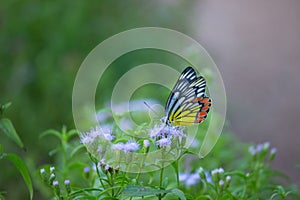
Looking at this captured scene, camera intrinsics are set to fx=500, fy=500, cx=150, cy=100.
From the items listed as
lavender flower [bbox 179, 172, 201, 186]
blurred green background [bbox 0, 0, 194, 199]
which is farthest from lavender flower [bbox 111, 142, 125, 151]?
blurred green background [bbox 0, 0, 194, 199]

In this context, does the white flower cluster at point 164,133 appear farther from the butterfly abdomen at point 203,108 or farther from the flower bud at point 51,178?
the flower bud at point 51,178

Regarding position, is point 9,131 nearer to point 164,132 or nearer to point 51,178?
point 51,178

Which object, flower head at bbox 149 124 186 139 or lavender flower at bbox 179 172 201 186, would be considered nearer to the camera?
flower head at bbox 149 124 186 139

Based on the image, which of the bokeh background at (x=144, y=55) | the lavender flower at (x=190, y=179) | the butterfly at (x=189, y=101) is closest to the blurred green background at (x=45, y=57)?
the bokeh background at (x=144, y=55)

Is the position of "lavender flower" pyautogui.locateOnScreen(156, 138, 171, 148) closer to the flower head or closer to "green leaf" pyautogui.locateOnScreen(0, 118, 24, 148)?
the flower head

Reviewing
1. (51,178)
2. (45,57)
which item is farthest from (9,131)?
(45,57)

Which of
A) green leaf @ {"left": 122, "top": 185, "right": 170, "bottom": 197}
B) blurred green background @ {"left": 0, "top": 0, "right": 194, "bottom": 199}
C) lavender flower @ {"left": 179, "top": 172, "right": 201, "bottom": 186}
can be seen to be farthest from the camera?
blurred green background @ {"left": 0, "top": 0, "right": 194, "bottom": 199}

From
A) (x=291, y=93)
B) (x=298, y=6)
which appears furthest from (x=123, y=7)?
(x=298, y=6)
